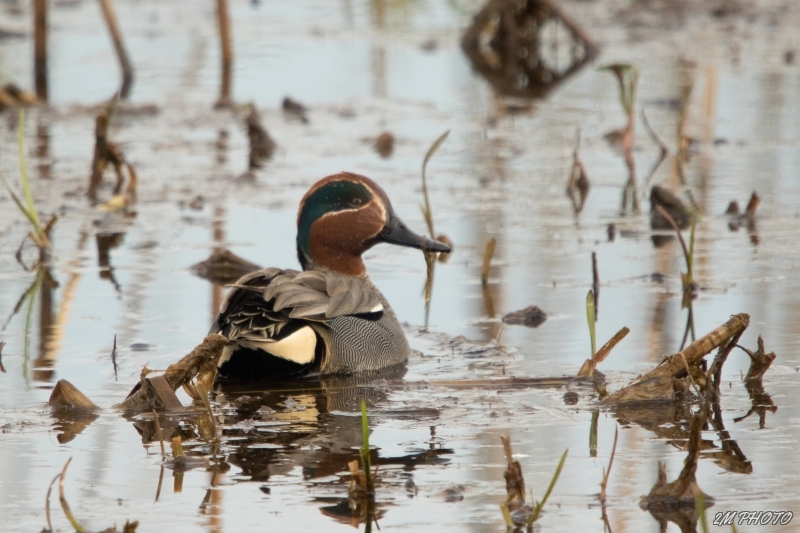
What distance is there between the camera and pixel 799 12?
1734cm

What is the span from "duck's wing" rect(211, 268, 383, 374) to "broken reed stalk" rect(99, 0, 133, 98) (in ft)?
23.4

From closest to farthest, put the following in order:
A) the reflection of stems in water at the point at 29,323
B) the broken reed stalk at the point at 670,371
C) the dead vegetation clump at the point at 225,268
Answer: the broken reed stalk at the point at 670,371, the reflection of stems in water at the point at 29,323, the dead vegetation clump at the point at 225,268

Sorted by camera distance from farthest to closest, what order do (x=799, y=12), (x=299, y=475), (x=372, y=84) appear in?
(x=799, y=12) → (x=372, y=84) → (x=299, y=475)

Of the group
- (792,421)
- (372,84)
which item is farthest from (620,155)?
(792,421)

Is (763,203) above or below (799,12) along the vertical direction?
below

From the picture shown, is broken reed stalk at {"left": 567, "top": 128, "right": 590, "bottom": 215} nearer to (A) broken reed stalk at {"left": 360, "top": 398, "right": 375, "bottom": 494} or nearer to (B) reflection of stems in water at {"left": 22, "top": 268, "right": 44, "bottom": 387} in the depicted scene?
(B) reflection of stems in water at {"left": 22, "top": 268, "right": 44, "bottom": 387}

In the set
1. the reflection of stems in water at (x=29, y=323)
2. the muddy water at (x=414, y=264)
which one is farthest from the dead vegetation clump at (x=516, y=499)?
the reflection of stems in water at (x=29, y=323)

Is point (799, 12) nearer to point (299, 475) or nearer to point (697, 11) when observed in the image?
point (697, 11)

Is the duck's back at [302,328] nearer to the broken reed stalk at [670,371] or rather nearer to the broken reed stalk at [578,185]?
the broken reed stalk at [670,371]

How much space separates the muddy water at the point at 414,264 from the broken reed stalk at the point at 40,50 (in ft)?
0.87

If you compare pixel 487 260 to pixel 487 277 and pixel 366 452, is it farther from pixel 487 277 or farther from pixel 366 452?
pixel 366 452

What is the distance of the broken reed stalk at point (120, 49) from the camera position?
1236 cm

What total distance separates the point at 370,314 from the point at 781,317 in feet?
6.57

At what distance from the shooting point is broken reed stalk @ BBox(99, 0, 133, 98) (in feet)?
40.5
